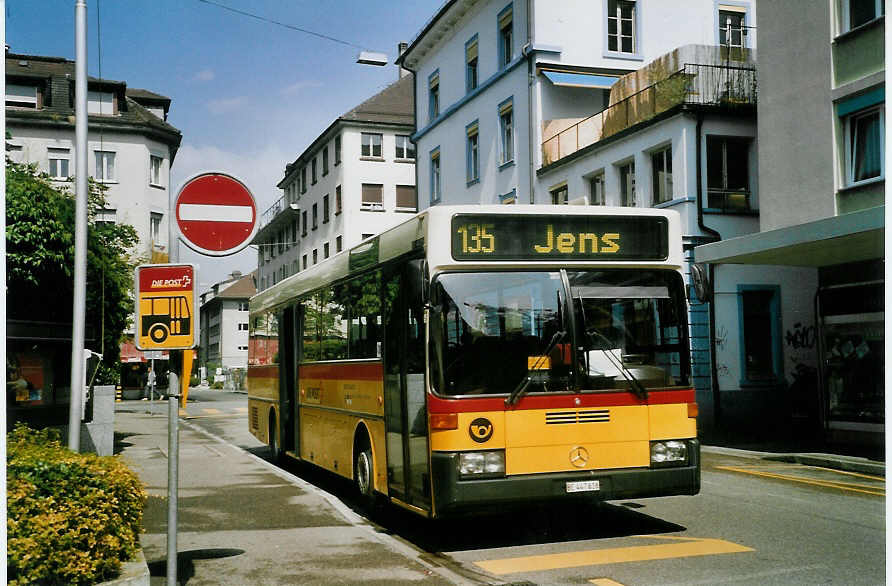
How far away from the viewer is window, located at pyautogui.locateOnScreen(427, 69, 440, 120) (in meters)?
37.9

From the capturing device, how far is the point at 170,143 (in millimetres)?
48375

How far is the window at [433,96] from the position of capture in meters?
37.9

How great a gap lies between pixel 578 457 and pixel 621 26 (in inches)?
973

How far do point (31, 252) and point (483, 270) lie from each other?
7.64 metres

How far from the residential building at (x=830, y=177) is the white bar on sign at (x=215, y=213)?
11574mm

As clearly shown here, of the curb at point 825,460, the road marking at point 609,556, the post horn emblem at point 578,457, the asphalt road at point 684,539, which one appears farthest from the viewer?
the curb at point 825,460

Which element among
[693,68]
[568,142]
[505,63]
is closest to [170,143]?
[505,63]

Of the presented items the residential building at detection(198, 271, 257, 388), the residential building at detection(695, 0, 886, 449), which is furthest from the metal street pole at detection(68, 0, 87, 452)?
the residential building at detection(198, 271, 257, 388)

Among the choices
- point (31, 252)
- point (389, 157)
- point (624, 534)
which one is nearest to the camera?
point (624, 534)

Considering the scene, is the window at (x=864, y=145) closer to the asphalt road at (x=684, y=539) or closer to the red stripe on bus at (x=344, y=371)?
the asphalt road at (x=684, y=539)

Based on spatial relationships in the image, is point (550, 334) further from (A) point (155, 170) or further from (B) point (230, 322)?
(B) point (230, 322)

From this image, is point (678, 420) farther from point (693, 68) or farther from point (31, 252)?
→ point (693, 68)

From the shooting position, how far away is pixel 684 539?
27.6ft

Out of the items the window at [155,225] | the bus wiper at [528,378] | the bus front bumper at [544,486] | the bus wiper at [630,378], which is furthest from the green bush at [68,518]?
the window at [155,225]
